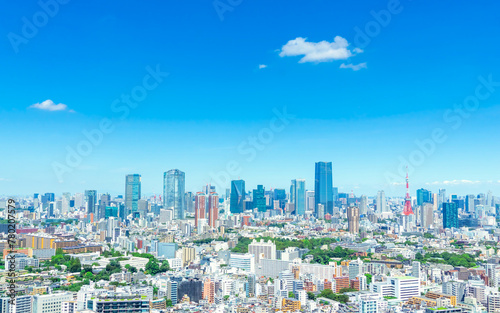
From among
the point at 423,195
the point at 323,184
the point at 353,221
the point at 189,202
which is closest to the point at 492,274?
the point at 353,221

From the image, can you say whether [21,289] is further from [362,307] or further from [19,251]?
[19,251]

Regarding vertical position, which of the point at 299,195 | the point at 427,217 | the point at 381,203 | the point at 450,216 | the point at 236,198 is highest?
the point at 299,195

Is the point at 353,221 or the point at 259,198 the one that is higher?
the point at 259,198

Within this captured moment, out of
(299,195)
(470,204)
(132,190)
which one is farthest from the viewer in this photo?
(299,195)

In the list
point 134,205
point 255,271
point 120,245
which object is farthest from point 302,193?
point 255,271

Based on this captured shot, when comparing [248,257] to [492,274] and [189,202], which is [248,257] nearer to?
[492,274]
